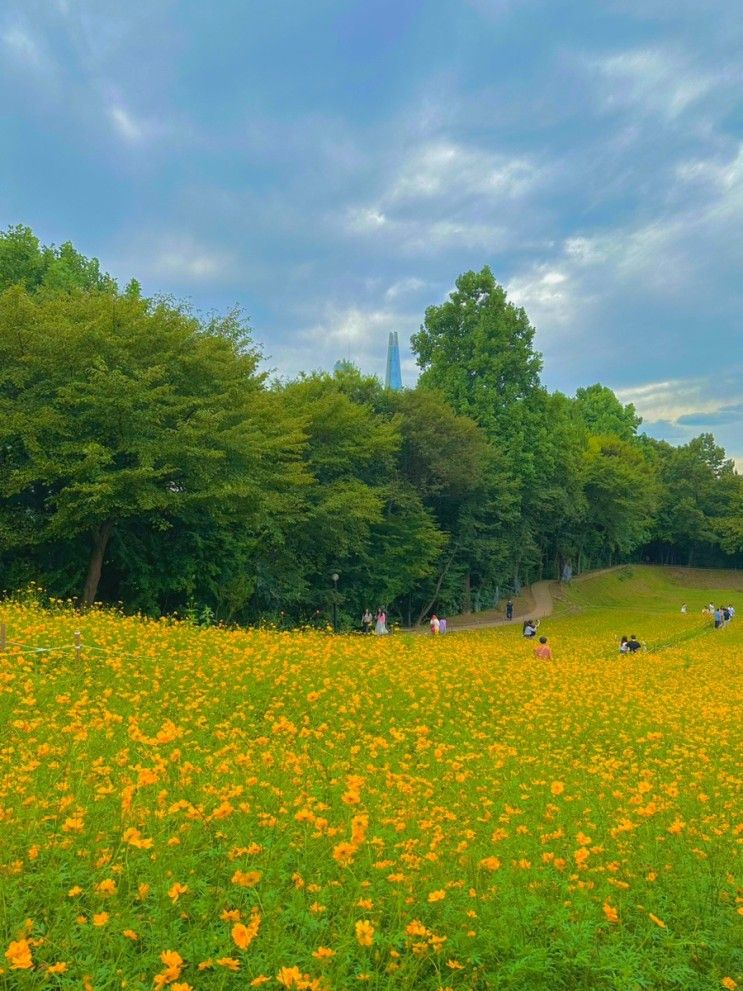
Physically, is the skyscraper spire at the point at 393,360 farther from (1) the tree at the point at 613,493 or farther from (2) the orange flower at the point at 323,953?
(2) the orange flower at the point at 323,953

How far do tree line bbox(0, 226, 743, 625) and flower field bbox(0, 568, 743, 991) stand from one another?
376 inches

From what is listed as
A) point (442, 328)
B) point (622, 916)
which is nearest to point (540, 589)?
point (442, 328)

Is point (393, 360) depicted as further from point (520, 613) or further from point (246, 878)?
point (246, 878)

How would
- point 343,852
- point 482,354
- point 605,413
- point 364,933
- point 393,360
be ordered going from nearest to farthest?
point 364,933 < point 343,852 < point 482,354 < point 605,413 < point 393,360

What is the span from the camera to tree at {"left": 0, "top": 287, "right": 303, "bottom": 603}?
58.1 ft

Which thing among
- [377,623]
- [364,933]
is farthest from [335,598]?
[364,933]

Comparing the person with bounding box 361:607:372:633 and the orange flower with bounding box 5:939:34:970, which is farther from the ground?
the orange flower with bounding box 5:939:34:970

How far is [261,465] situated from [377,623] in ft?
28.9

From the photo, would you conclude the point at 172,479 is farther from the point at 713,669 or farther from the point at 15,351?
the point at 713,669

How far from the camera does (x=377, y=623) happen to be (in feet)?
92.3

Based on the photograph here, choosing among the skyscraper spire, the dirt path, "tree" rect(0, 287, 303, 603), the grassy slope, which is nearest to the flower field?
"tree" rect(0, 287, 303, 603)

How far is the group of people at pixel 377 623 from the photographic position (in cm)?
2703

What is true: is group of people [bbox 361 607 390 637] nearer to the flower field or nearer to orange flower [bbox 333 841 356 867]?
the flower field

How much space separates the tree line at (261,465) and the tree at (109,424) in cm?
7
